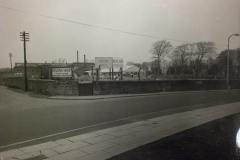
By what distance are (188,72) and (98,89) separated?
6373 mm

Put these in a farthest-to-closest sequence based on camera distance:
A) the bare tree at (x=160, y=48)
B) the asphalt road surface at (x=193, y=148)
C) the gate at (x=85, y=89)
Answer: the gate at (x=85, y=89) < the bare tree at (x=160, y=48) < the asphalt road surface at (x=193, y=148)

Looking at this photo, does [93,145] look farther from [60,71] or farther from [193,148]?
[60,71]

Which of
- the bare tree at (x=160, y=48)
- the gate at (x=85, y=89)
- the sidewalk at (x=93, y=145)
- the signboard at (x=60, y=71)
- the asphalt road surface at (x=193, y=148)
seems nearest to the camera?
the asphalt road surface at (x=193, y=148)

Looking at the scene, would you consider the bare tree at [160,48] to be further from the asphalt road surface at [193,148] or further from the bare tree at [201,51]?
the asphalt road surface at [193,148]

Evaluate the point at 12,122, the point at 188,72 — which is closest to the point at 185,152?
the point at 188,72

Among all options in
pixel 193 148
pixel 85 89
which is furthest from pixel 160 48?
pixel 85 89

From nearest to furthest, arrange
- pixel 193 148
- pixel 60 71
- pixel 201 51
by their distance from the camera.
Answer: pixel 193 148 → pixel 201 51 → pixel 60 71

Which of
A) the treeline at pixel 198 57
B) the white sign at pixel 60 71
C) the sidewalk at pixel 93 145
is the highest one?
the treeline at pixel 198 57

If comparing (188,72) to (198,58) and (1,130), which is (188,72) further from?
(1,130)

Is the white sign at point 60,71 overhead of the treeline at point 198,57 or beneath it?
beneath

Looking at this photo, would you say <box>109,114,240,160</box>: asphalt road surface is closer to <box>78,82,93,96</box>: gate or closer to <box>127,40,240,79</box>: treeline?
<box>127,40,240,79</box>: treeline

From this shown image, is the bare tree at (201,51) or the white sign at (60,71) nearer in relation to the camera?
the bare tree at (201,51)

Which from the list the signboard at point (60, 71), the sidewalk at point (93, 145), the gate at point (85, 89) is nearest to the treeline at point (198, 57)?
the sidewalk at point (93, 145)

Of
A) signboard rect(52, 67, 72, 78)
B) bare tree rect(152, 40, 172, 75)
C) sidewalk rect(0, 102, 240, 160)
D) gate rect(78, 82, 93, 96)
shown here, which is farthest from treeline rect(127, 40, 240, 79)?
gate rect(78, 82, 93, 96)
